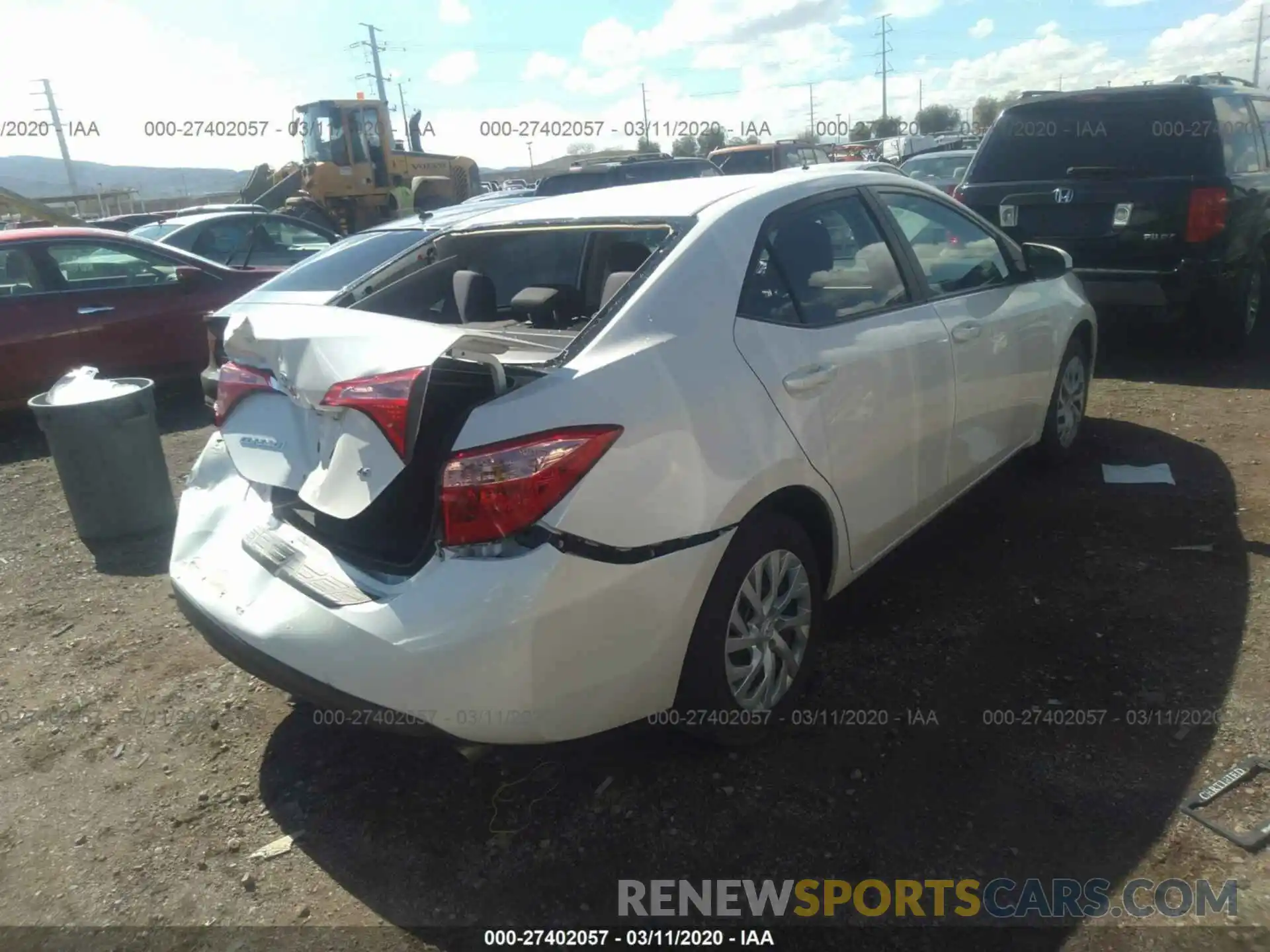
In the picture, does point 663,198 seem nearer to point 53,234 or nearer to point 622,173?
point 53,234

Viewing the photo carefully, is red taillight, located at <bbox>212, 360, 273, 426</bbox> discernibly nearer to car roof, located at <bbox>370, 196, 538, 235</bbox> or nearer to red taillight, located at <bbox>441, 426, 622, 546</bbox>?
red taillight, located at <bbox>441, 426, 622, 546</bbox>

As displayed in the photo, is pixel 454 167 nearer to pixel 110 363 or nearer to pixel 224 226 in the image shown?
pixel 224 226

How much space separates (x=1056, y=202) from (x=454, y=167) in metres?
19.7

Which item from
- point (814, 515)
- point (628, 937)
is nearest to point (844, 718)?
point (814, 515)

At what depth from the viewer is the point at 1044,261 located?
4699mm

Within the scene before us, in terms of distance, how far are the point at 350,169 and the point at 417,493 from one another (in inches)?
832

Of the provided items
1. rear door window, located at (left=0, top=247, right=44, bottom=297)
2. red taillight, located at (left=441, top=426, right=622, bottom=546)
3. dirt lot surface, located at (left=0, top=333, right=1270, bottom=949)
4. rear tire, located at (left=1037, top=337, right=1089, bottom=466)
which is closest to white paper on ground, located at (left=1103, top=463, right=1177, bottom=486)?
rear tire, located at (left=1037, top=337, right=1089, bottom=466)

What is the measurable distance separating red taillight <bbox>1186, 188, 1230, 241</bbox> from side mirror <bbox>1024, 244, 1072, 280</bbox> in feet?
8.57

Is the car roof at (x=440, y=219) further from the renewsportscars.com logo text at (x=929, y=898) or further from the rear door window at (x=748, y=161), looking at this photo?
the rear door window at (x=748, y=161)

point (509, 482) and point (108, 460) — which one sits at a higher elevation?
point (509, 482)

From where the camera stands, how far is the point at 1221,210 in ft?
21.7

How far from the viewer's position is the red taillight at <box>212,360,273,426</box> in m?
2.90

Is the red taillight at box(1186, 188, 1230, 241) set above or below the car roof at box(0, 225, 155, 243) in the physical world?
below

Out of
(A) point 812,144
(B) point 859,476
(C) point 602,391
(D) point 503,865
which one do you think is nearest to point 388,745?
(D) point 503,865
